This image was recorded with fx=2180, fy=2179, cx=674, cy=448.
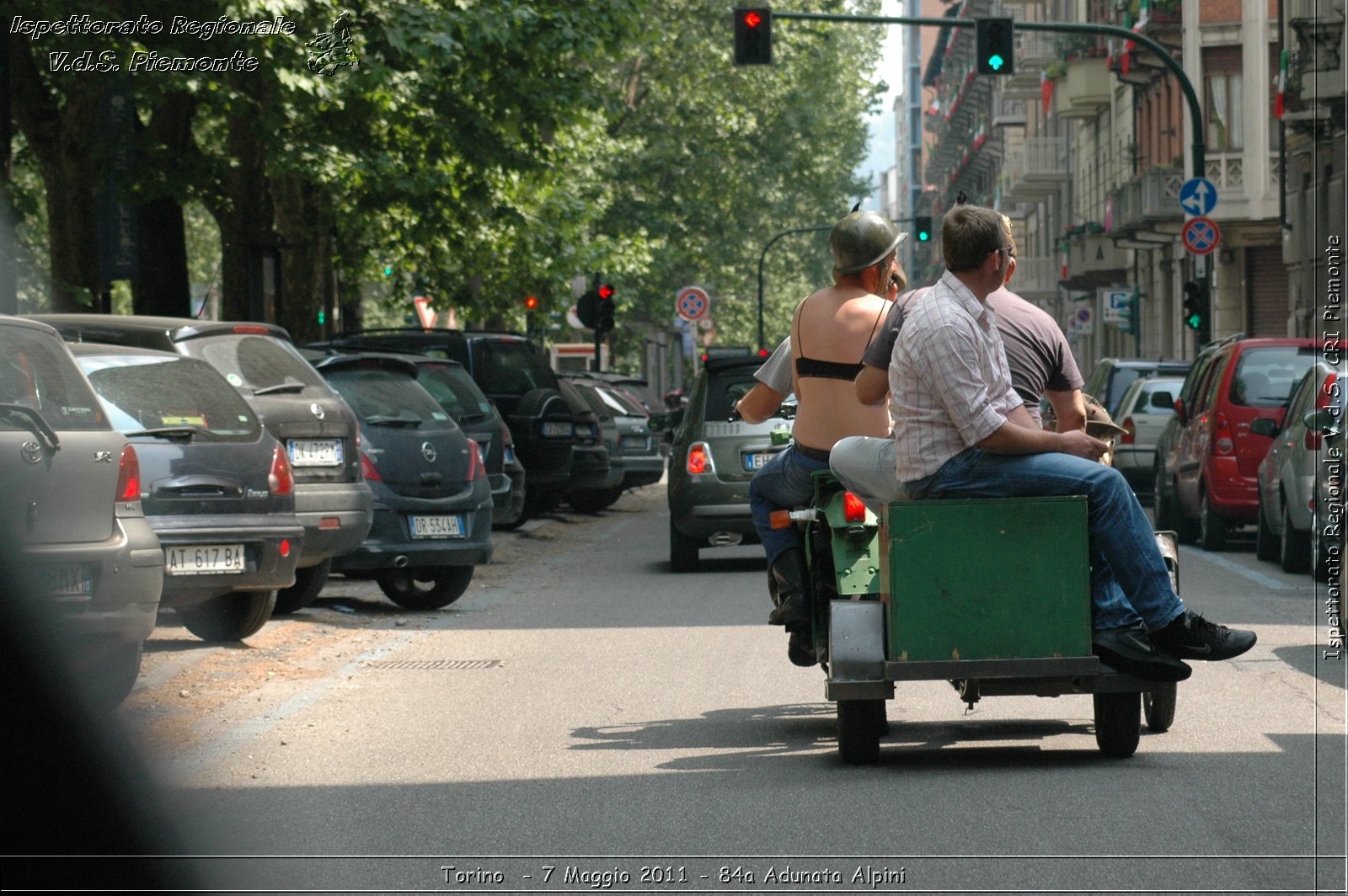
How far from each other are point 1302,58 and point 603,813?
30.0 meters

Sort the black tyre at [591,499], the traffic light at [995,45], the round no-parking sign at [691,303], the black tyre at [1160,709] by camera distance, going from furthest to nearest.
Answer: the round no-parking sign at [691,303] < the black tyre at [591,499] < the traffic light at [995,45] < the black tyre at [1160,709]

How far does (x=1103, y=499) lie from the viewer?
23.8ft

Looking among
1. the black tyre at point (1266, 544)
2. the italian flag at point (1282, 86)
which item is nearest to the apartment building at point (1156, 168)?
the italian flag at point (1282, 86)

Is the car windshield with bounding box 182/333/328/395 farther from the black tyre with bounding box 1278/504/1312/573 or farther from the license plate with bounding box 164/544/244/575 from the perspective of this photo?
the black tyre with bounding box 1278/504/1312/573

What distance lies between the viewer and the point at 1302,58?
34188 millimetres

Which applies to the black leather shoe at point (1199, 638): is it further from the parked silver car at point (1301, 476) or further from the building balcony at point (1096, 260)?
the building balcony at point (1096, 260)

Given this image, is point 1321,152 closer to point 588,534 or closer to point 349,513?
point 588,534

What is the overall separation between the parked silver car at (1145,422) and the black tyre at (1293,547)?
28.6 ft

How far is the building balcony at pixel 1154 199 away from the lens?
4381 cm

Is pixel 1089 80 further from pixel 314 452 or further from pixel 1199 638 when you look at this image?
pixel 1199 638

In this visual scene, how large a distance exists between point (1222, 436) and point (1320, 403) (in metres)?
4.59

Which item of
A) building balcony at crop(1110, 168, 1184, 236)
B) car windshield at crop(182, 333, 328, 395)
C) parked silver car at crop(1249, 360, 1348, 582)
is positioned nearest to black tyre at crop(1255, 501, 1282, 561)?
parked silver car at crop(1249, 360, 1348, 582)

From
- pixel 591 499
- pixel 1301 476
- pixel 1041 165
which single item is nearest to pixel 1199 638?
pixel 1301 476

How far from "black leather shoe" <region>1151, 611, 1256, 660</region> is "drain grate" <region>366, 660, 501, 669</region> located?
4.92 m
